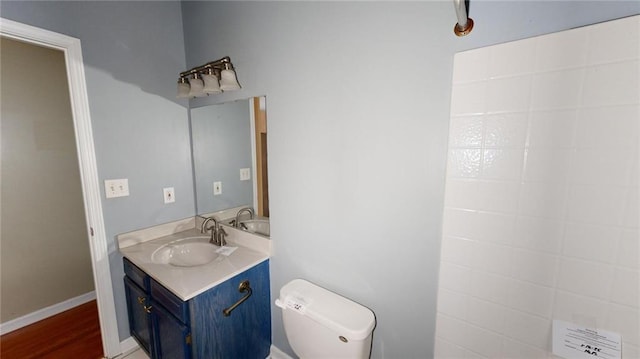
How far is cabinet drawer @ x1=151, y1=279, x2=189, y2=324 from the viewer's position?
113cm

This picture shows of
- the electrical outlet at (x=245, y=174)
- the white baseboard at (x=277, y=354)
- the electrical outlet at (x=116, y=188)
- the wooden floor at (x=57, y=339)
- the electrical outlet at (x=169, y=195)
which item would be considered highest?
the electrical outlet at (x=245, y=174)

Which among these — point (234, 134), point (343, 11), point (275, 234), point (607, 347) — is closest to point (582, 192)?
point (607, 347)

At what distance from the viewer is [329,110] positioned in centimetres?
114

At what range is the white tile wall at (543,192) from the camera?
65 centimetres

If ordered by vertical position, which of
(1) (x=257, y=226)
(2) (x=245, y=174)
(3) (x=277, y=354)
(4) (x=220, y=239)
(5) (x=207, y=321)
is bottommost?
(3) (x=277, y=354)

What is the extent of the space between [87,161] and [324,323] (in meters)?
1.62

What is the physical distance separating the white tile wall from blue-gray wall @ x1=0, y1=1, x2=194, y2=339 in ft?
6.00

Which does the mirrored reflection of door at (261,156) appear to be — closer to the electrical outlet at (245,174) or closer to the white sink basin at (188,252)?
the electrical outlet at (245,174)

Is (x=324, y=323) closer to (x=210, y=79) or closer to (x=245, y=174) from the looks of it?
(x=245, y=174)

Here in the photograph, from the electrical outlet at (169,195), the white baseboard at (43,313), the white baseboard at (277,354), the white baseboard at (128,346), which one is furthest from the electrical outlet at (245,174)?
the white baseboard at (43,313)

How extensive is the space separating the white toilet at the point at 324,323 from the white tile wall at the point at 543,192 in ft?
1.21

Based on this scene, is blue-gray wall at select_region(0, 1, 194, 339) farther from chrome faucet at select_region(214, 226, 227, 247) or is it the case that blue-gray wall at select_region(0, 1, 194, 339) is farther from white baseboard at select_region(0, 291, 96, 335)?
white baseboard at select_region(0, 291, 96, 335)

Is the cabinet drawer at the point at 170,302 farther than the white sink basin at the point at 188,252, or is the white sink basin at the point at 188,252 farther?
the white sink basin at the point at 188,252

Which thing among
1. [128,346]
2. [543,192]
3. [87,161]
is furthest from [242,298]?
[543,192]
